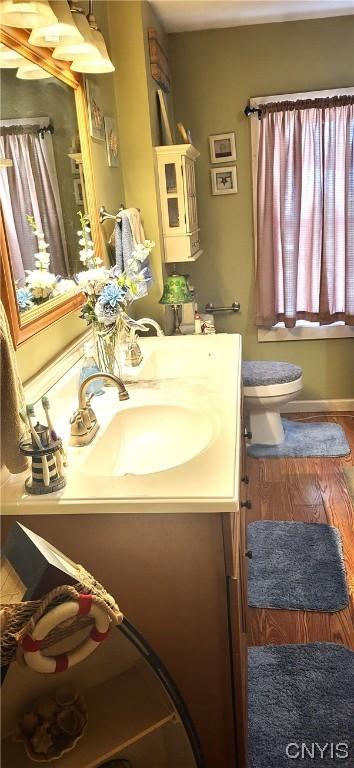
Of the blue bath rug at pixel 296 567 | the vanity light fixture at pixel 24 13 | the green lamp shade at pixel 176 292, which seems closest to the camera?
the vanity light fixture at pixel 24 13

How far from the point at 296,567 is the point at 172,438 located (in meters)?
0.99

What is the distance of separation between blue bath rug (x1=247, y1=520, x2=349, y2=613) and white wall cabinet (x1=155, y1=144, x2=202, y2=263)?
4.46 feet

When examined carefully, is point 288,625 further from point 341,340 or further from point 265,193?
point 265,193

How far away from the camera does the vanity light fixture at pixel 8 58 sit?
151cm

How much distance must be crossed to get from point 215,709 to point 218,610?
0.80 feet

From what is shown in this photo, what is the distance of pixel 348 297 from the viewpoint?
362cm

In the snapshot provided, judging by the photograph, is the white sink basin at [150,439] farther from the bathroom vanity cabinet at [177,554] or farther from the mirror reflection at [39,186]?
the mirror reflection at [39,186]

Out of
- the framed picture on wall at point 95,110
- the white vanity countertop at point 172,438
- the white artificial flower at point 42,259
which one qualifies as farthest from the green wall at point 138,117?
the white artificial flower at point 42,259

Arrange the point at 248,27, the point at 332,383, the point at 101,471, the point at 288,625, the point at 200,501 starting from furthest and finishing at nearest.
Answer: the point at 332,383 < the point at 248,27 < the point at 288,625 < the point at 101,471 < the point at 200,501

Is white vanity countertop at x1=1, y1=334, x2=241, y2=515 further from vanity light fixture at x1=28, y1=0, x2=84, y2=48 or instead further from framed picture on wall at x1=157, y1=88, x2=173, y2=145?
framed picture on wall at x1=157, y1=88, x2=173, y2=145

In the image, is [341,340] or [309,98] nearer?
[309,98]

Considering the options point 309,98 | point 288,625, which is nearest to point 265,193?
point 309,98

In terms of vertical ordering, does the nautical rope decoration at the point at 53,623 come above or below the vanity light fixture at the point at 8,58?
below

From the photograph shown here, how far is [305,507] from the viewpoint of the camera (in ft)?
9.36
